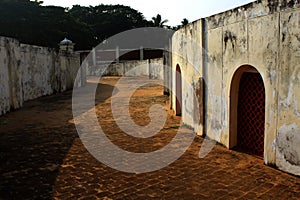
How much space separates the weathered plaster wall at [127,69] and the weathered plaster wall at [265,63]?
23.3 meters

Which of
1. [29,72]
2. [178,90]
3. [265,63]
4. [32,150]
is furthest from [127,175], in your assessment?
[29,72]

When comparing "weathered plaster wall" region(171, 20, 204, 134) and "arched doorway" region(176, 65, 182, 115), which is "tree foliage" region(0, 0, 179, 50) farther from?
"weathered plaster wall" region(171, 20, 204, 134)

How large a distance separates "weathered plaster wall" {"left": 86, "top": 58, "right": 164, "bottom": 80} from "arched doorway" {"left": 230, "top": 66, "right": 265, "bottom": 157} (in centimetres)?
2379

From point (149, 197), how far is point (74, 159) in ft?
7.48

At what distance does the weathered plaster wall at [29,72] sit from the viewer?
37.9ft

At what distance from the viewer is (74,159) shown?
19.6 feet

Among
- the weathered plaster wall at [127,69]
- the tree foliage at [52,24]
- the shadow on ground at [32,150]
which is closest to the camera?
the shadow on ground at [32,150]

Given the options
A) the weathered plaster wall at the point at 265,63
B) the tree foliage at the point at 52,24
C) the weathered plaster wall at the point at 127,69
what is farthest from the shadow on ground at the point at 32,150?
the tree foliage at the point at 52,24

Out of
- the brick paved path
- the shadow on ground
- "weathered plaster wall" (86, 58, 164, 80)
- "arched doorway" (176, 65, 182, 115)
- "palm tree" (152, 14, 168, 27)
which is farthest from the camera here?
"palm tree" (152, 14, 168, 27)

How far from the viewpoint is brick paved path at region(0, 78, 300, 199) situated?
436cm

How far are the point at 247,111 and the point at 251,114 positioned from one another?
12 cm

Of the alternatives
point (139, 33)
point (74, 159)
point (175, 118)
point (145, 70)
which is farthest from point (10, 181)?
point (139, 33)

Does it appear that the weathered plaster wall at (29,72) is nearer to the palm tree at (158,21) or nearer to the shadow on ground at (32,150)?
the shadow on ground at (32,150)

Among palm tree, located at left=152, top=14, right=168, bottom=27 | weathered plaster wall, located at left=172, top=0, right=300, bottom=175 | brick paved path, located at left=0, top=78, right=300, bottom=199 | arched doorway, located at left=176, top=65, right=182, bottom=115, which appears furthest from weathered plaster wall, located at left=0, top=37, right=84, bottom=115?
palm tree, located at left=152, top=14, right=168, bottom=27
